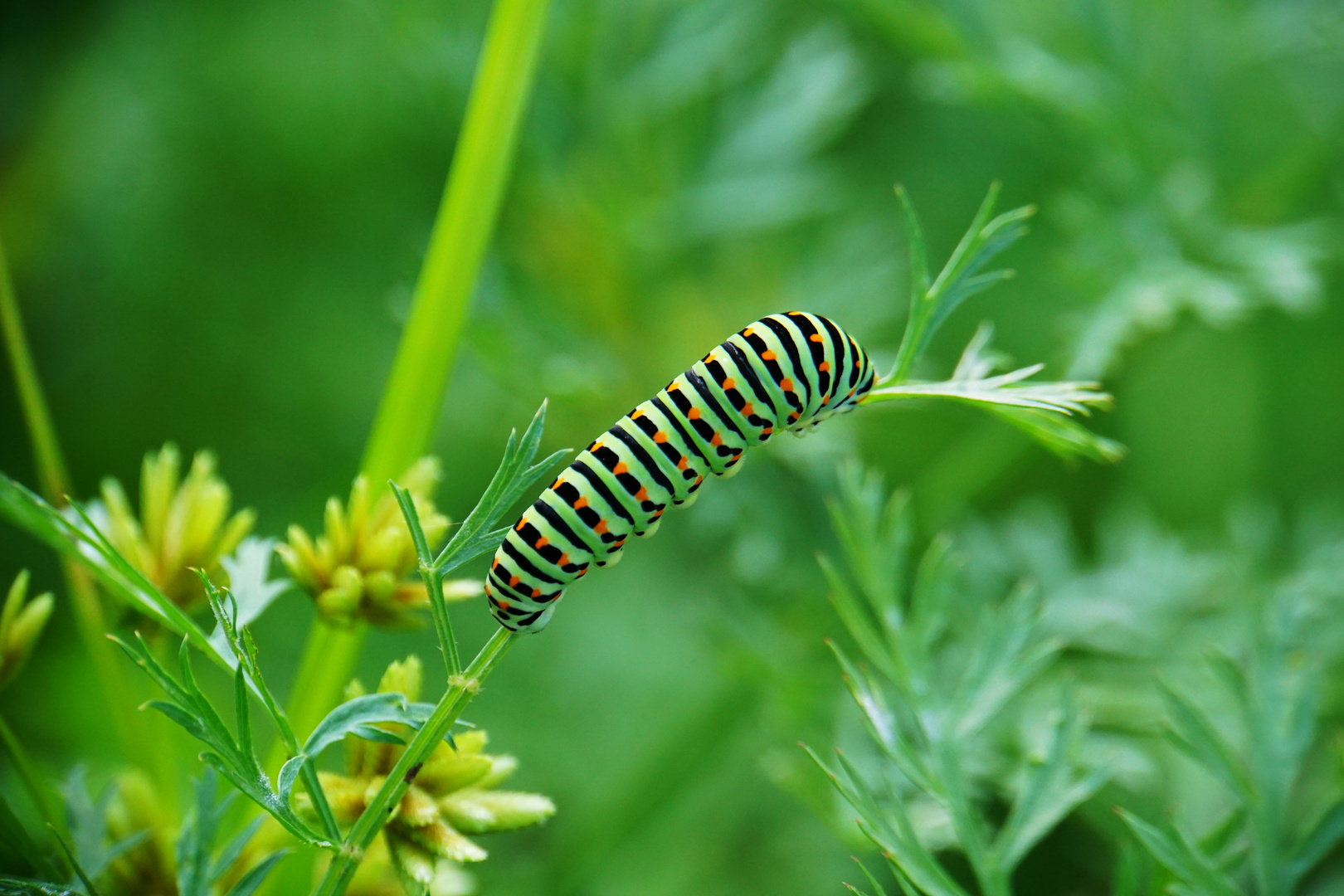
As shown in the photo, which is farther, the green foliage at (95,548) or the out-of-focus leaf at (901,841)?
the out-of-focus leaf at (901,841)

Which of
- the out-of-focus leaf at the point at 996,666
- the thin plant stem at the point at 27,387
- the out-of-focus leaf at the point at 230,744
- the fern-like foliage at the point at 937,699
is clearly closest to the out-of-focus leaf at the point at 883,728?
the fern-like foliage at the point at 937,699

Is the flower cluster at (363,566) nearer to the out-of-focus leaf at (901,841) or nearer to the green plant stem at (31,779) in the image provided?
the green plant stem at (31,779)

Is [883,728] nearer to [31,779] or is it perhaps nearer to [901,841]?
[901,841]

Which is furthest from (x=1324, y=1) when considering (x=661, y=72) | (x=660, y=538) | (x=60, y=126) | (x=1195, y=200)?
(x=60, y=126)

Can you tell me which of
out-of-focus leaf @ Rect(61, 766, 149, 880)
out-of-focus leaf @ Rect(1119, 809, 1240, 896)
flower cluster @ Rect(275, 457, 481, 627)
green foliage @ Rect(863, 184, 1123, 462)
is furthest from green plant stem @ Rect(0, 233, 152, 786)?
out-of-focus leaf @ Rect(1119, 809, 1240, 896)

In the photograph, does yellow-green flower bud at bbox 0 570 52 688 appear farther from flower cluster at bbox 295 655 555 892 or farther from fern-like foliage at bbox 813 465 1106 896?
fern-like foliage at bbox 813 465 1106 896
